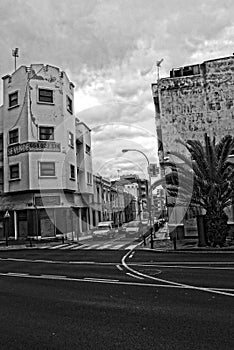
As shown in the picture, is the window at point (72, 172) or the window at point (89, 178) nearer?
the window at point (72, 172)

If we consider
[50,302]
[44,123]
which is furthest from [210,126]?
[50,302]

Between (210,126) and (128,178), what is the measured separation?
38.3 metres

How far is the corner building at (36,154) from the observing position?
29.3 meters

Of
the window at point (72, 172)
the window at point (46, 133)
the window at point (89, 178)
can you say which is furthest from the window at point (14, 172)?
the window at point (89, 178)

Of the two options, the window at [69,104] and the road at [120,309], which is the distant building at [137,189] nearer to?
the window at [69,104]

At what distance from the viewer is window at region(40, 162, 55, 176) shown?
29.8 m

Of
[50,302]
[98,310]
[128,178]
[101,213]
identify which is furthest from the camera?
[128,178]

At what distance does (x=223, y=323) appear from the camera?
5980 mm

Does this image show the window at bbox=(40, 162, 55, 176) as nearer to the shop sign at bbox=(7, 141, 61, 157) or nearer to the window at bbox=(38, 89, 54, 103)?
the shop sign at bbox=(7, 141, 61, 157)

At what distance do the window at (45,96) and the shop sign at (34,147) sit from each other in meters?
3.89

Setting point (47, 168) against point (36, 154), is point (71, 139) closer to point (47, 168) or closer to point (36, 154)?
point (47, 168)

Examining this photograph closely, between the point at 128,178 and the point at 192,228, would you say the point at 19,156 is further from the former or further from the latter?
the point at 128,178

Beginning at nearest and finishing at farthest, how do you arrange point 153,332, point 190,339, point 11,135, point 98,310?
point 190,339
point 153,332
point 98,310
point 11,135

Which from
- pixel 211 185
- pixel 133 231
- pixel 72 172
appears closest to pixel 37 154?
pixel 72 172
